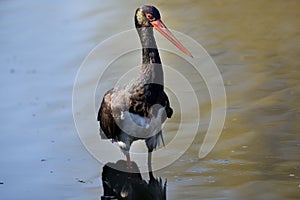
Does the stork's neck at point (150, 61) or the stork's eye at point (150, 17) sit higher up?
the stork's eye at point (150, 17)

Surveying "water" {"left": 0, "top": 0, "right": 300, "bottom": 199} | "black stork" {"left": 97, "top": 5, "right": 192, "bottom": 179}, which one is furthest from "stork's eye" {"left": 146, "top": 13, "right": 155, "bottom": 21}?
"water" {"left": 0, "top": 0, "right": 300, "bottom": 199}

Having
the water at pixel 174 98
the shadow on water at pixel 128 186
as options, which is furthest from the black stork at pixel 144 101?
the water at pixel 174 98

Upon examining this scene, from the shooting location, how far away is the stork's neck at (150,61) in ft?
21.7

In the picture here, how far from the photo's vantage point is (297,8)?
34.2 feet

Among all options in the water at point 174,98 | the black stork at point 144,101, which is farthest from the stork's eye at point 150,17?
the water at point 174,98

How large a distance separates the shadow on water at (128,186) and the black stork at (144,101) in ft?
0.40

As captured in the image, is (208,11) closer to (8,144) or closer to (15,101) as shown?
(15,101)

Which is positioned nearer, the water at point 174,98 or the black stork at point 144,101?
the water at point 174,98

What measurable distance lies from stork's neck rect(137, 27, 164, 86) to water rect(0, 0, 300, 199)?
0.84 metres

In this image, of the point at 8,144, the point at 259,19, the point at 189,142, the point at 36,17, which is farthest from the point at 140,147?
the point at 36,17

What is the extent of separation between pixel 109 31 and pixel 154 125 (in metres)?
4.68

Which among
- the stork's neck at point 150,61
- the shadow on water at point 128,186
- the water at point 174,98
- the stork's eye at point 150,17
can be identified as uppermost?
the stork's eye at point 150,17

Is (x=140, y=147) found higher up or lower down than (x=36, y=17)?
lower down

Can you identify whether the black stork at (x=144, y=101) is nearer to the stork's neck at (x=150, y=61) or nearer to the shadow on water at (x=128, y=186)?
the stork's neck at (x=150, y=61)
